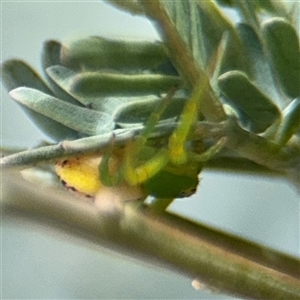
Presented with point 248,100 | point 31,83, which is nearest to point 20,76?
point 31,83

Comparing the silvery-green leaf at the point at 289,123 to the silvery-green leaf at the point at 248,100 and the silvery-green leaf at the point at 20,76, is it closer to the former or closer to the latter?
the silvery-green leaf at the point at 248,100

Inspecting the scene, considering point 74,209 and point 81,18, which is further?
point 81,18

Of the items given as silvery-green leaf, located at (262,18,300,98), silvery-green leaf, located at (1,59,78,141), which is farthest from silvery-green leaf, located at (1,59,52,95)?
silvery-green leaf, located at (262,18,300,98)

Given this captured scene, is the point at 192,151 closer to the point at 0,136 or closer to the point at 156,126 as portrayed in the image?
Answer: the point at 156,126

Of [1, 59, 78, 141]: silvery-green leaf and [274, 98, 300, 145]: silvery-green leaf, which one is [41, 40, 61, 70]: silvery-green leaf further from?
[274, 98, 300, 145]: silvery-green leaf

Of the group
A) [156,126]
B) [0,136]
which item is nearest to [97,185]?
[156,126]
